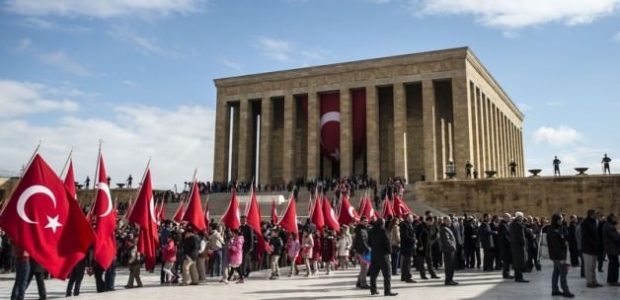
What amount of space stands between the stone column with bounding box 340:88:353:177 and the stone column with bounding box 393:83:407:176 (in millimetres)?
3564

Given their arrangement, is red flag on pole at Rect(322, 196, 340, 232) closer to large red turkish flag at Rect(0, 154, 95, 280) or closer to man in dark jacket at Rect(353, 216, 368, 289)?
man in dark jacket at Rect(353, 216, 368, 289)

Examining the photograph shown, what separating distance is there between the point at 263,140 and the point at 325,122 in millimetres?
5510

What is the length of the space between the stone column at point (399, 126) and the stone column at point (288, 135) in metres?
8.47

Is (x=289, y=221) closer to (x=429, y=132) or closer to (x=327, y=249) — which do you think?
(x=327, y=249)

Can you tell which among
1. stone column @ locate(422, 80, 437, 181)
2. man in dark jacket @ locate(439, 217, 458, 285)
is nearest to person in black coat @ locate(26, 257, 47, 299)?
man in dark jacket @ locate(439, 217, 458, 285)

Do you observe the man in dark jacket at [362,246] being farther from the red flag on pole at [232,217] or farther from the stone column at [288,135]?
the stone column at [288,135]

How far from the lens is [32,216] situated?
7.67 metres

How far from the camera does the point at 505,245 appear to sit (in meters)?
12.3

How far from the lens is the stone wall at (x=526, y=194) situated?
2714 cm

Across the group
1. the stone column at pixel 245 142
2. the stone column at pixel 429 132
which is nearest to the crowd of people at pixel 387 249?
the stone column at pixel 429 132

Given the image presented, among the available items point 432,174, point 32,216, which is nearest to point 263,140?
point 432,174

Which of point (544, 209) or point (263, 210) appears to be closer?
point (544, 209)

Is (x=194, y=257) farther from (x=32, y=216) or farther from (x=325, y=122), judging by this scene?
(x=325, y=122)

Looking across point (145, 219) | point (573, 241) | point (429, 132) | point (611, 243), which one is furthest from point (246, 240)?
point (429, 132)
